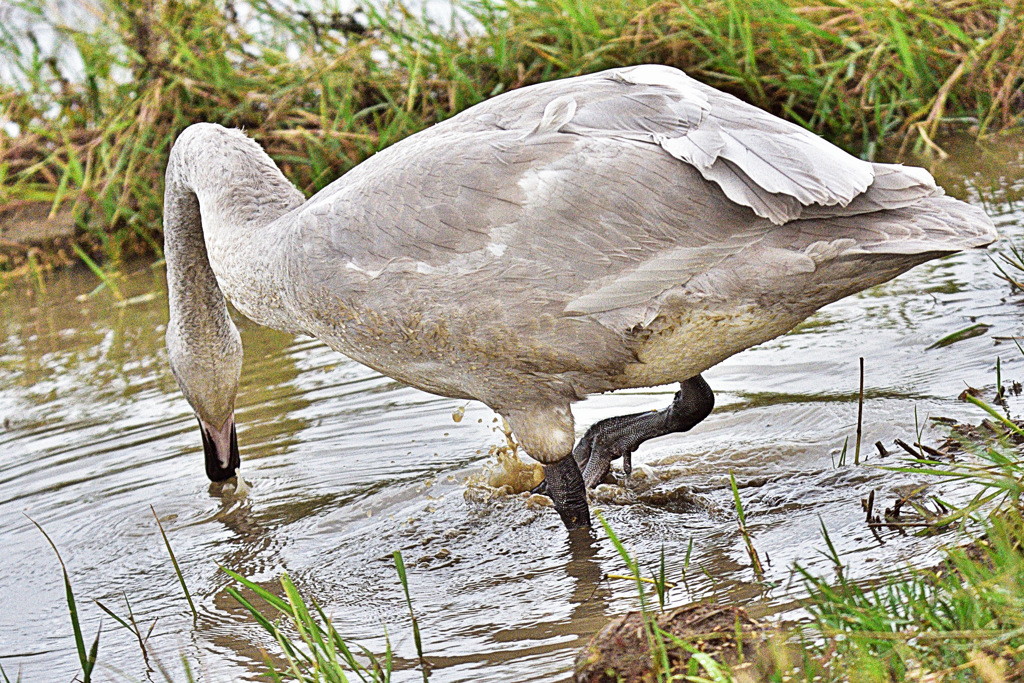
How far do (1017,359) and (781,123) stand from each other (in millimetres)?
1424

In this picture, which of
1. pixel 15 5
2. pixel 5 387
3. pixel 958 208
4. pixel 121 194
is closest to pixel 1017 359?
pixel 958 208

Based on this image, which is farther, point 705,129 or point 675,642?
point 705,129

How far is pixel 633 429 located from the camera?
4.27 m

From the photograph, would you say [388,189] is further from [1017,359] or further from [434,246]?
[1017,359]

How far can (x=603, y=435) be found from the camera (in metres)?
4.31

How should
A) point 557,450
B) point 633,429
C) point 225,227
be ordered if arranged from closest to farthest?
point 557,450 → point 225,227 → point 633,429

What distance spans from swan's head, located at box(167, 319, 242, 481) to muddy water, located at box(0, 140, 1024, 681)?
5.1 inches

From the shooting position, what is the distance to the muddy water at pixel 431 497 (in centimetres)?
327

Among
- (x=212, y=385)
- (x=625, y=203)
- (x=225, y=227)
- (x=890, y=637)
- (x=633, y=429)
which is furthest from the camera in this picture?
(x=212, y=385)

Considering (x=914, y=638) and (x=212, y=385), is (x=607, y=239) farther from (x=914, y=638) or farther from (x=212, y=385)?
(x=212, y=385)

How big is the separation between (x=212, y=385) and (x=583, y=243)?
1840 mm

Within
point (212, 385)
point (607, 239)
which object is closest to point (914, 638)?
point (607, 239)

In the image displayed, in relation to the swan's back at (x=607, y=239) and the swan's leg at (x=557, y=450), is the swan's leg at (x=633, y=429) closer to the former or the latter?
the swan's leg at (x=557, y=450)

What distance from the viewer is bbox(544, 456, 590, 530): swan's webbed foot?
387 cm
